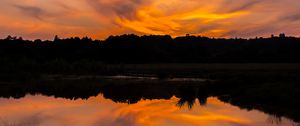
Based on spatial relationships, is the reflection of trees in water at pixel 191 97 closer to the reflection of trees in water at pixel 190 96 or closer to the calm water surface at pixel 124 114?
the reflection of trees in water at pixel 190 96

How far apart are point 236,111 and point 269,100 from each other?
3.13 m

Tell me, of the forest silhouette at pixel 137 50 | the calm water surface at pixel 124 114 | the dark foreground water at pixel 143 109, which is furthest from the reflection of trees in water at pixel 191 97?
the forest silhouette at pixel 137 50

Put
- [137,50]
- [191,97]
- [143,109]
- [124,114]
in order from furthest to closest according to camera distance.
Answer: [137,50] < [191,97] < [143,109] < [124,114]

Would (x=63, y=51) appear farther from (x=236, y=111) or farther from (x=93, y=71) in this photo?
(x=236, y=111)

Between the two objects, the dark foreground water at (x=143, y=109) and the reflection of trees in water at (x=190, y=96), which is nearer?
the dark foreground water at (x=143, y=109)

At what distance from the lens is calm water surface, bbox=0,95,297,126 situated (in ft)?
63.7

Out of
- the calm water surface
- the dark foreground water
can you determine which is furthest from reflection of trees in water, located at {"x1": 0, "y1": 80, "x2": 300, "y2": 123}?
the calm water surface

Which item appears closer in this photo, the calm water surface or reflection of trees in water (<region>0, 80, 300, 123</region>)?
the calm water surface

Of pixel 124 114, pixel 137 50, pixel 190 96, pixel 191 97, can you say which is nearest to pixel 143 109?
pixel 124 114

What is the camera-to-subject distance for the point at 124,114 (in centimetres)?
2312

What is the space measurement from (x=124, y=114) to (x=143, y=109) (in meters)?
2.34

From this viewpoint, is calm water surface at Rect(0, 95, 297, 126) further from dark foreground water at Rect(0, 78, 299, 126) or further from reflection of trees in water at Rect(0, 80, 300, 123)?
reflection of trees in water at Rect(0, 80, 300, 123)

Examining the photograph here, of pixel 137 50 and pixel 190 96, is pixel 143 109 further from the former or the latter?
pixel 137 50

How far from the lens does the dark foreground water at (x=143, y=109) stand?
1970 centimetres
